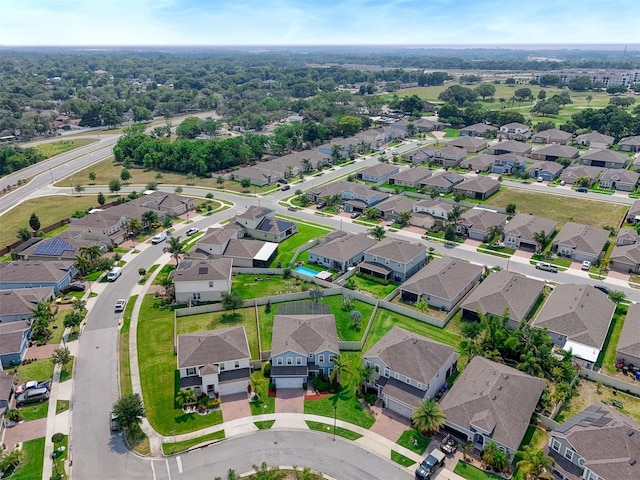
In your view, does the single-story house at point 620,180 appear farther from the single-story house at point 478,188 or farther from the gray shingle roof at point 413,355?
the gray shingle roof at point 413,355

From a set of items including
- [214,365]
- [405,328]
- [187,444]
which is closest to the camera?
[187,444]

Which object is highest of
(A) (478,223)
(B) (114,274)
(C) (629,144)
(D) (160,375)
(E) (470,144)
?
(C) (629,144)

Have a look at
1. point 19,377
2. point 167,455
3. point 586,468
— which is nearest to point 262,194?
point 19,377

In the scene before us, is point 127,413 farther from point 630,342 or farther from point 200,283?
point 630,342

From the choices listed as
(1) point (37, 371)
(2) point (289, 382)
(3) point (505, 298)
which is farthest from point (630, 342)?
(1) point (37, 371)

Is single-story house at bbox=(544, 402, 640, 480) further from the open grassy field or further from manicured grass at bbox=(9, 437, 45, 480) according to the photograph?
the open grassy field

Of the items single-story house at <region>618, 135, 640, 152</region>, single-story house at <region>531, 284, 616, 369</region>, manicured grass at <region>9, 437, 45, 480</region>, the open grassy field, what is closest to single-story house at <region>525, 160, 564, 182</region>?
the open grassy field

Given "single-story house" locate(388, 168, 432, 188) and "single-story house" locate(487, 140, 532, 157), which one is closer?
"single-story house" locate(388, 168, 432, 188)
